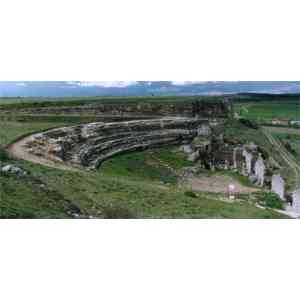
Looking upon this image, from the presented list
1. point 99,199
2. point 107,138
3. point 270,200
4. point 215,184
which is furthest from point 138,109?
point 270,200

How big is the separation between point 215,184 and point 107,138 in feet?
19.3

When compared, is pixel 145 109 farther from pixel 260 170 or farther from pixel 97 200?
pixel 97 200

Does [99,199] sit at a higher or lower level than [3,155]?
lower

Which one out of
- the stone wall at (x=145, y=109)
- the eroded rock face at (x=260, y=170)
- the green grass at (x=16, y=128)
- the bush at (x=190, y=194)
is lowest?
the bush at (x=190, y=194)

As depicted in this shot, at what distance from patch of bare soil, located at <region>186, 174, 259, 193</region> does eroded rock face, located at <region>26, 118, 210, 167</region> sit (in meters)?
3.33

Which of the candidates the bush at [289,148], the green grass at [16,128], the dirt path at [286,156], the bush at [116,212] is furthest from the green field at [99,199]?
the bush at [289,148]

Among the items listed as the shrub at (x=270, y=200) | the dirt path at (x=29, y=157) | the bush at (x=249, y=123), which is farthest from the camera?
the bush at (x=249, y=123)

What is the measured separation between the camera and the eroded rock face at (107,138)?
17.0 metres

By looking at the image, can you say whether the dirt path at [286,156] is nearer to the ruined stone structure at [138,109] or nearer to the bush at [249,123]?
the bush at [249,123]

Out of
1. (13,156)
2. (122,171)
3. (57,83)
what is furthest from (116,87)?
(13,156)

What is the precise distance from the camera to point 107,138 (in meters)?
18.6

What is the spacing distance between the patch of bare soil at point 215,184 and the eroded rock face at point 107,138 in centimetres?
333

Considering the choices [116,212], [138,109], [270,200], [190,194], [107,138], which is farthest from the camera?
[138,109]

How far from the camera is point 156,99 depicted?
1828 cm
